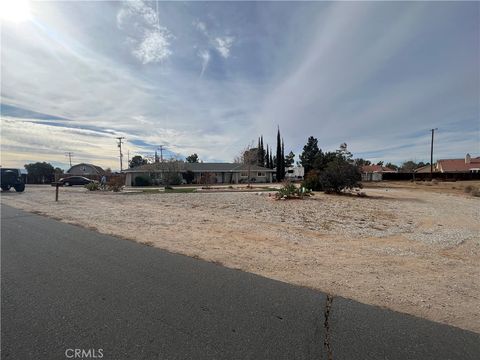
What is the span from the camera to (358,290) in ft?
13.0

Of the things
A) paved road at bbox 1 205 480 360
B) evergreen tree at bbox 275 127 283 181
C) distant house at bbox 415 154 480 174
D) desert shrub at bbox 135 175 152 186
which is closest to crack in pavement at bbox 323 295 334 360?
paved road at bbox 1 205 480 360

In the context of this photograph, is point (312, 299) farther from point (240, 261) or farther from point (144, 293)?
point (144, 293)

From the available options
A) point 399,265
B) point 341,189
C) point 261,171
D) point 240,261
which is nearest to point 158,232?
point 240,261

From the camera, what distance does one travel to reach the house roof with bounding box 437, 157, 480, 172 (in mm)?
66875

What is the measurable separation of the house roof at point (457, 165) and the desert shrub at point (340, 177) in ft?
207

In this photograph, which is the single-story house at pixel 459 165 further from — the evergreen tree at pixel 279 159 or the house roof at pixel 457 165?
the evergreen tree at pixel 279 159

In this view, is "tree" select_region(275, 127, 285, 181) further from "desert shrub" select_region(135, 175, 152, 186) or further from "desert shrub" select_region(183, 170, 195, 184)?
"desert shrub" select_region(135, 175, 152, 186)

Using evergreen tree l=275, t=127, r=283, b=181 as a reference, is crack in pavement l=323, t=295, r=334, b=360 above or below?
below

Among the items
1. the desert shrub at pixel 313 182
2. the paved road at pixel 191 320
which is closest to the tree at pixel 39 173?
the desert shrub at pixel 313 182

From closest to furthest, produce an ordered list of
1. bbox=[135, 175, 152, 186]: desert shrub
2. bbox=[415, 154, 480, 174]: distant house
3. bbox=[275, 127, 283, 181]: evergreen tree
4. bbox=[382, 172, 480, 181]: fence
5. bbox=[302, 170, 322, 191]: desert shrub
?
bbox=[302, 170, 322, 191]: desert shrub
bbox=[135, 175, 152, 186]: desert shrub
bbox=[382, 172, 480, 181]: fence
bbox=[275, 127, 283, 181]: evergreen tree
bbox=[415, 154, 480, 174]: distant house

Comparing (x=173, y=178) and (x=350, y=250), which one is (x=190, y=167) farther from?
(x=350, y=250)

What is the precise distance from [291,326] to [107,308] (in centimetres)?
224

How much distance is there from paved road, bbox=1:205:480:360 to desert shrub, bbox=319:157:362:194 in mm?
20083

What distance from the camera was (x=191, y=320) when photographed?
3047mm
